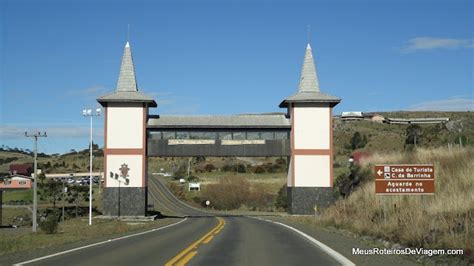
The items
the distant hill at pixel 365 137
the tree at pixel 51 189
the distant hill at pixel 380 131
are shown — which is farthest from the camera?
the distant hill at pixel 380 131

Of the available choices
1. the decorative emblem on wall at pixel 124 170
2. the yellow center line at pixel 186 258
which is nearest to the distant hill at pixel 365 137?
the decorative emblem on wall at pixel 124 170

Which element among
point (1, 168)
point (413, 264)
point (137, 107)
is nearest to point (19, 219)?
point (137, 107)

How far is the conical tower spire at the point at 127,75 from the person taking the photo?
6166 cm

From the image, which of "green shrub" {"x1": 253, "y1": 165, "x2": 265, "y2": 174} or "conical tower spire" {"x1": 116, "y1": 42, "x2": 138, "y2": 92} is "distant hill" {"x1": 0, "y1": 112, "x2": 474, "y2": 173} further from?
"conical tower spire" {"x1": 116, "y1": 42, "x2": 138, "y2": 92}

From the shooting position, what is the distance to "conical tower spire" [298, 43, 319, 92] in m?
61.7

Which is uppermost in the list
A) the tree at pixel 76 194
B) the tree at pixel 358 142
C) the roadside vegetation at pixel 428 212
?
the tree at pixel 358 142

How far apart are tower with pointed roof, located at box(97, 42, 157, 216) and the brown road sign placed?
119 ft

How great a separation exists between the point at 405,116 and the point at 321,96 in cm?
10707

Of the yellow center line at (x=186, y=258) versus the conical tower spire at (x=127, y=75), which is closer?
the yellow center line at (x=186, y=258)

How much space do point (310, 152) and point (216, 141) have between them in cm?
960

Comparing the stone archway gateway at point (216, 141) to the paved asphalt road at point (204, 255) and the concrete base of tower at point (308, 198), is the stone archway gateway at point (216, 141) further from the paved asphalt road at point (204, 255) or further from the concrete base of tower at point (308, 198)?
the paved asphalt road at point (204, 255)

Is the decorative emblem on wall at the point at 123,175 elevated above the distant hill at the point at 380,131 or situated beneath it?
situated beneath

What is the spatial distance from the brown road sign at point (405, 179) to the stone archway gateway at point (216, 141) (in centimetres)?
3264

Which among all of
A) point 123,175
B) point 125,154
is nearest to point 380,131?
point 125,154
